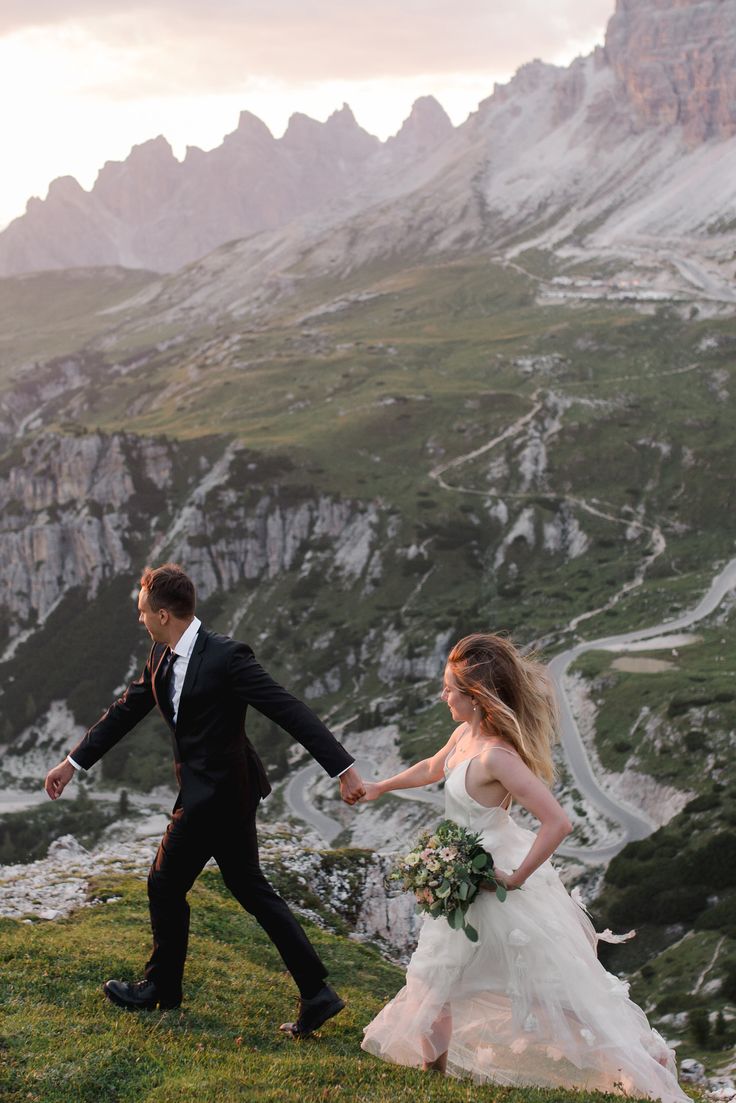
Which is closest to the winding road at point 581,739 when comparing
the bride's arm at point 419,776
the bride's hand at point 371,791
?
the bride's arm at point 419,776

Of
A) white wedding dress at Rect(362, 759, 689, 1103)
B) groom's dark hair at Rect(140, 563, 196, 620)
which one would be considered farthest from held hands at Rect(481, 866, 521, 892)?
groom's dark hair at Rect(140, 563, 196, 620)

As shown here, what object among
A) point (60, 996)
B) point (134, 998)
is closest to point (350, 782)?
point (134, 998)

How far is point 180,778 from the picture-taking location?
493 inches

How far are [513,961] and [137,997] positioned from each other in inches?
215

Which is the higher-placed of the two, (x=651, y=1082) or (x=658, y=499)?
(x=651, y=1082)

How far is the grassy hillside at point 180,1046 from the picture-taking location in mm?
10953

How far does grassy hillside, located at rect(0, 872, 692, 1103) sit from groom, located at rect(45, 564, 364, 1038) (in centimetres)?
102

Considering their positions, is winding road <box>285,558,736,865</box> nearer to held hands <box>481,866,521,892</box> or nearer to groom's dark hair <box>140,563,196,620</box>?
held hands <box>481,866,521,892</box>

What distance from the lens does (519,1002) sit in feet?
37.8

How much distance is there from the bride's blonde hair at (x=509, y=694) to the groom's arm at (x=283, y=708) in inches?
68.4

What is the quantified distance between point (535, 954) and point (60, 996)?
7030mm

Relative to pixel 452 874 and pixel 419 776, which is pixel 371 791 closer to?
pixel 419 776

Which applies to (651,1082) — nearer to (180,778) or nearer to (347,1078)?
(347,1078)

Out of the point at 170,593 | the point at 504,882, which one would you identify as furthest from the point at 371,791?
the point at 170,593
